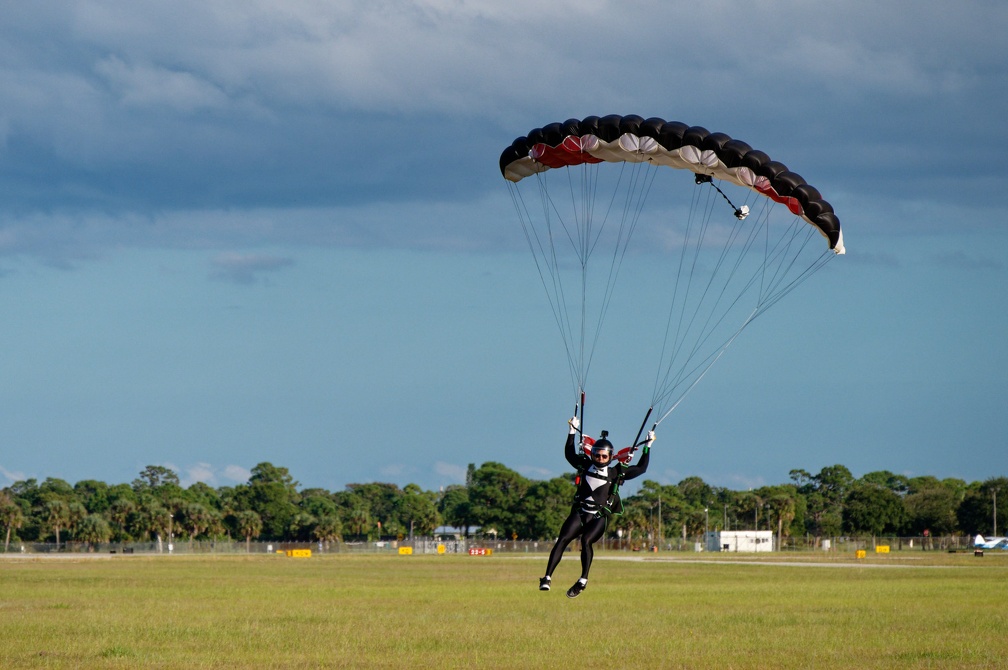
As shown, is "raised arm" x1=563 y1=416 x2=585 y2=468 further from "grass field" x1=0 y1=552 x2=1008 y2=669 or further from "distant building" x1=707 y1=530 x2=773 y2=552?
"distant building" x1=707 y1=530 x2=773 y2=552

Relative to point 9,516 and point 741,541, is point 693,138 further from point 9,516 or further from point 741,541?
point 9,516

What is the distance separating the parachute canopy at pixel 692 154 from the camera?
21812mm

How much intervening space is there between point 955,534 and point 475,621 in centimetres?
13740

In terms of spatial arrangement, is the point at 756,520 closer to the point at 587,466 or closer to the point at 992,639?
the point at 992,639

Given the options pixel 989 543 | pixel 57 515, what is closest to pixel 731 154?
pixel 989 543

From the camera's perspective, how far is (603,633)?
47125mm

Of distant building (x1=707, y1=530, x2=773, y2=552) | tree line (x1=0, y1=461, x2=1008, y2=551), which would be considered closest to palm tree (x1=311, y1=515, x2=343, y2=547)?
tree line (x1=0, y1=461, x2=1008, y2=551)

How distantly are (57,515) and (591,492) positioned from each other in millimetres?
139584

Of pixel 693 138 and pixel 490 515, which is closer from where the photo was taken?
pixel 693 138

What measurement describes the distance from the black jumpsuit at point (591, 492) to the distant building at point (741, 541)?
134m

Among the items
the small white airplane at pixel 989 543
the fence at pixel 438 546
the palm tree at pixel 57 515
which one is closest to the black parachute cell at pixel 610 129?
the fence at pixel 438 546

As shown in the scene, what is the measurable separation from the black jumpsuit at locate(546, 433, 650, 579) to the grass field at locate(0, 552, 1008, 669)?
19.3 m

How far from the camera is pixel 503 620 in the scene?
51844mm

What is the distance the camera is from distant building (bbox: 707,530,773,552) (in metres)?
151
